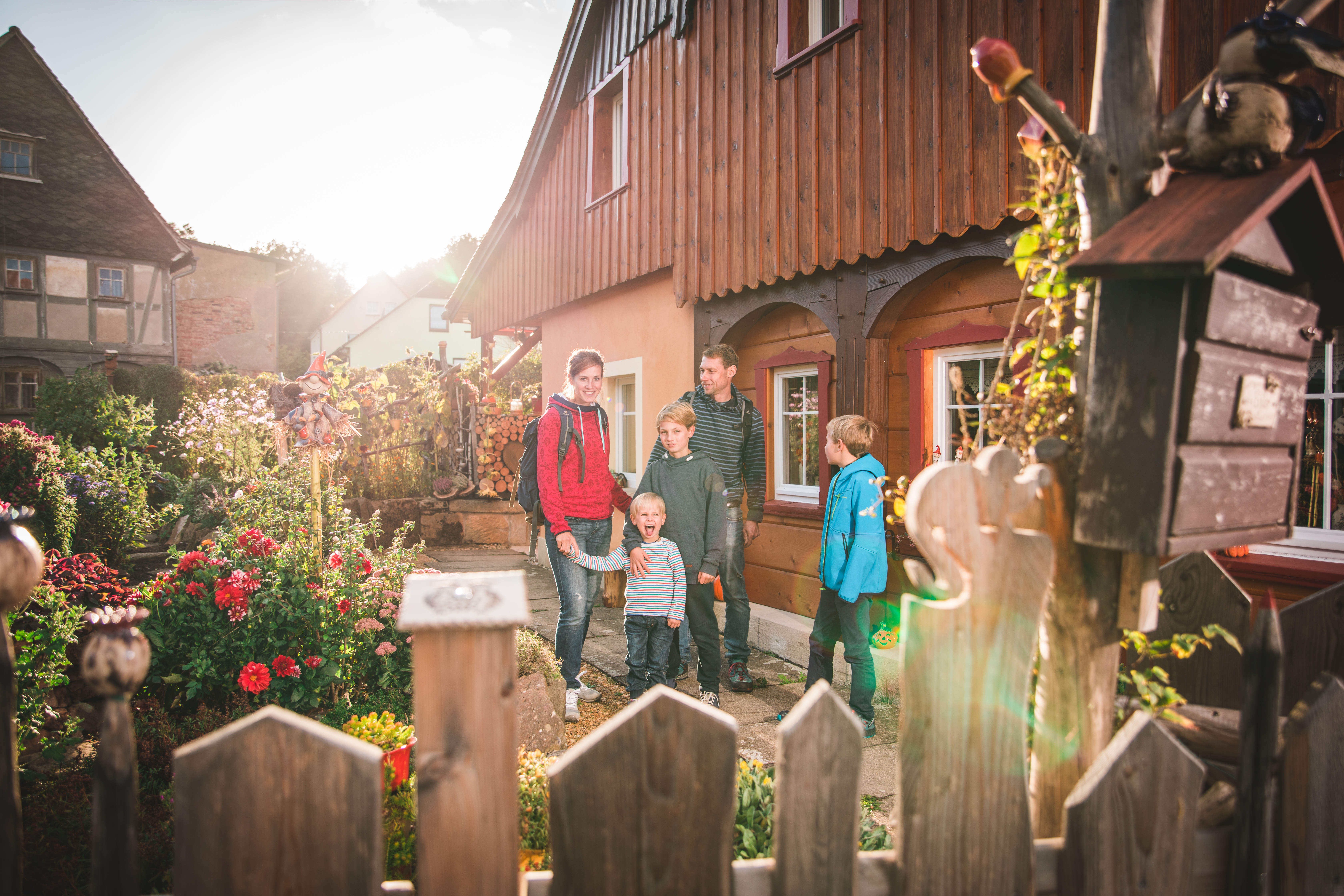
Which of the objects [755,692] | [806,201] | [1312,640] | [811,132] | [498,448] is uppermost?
[811,132]

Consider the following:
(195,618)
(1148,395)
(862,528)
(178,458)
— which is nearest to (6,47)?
(178,458)

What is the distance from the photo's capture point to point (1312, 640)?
1.74 metres

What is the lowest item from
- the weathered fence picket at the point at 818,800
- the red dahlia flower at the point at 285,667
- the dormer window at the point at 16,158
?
the red dahlia flower at the point at 285,667

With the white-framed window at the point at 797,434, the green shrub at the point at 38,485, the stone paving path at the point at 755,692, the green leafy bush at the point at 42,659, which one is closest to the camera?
the green leafy bush at the point at 42,659

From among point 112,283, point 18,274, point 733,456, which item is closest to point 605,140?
point 733,456

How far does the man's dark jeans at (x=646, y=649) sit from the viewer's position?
374 cm

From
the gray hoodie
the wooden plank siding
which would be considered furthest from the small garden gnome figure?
the wooden plank siding

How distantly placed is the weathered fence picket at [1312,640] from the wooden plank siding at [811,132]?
1.91 m

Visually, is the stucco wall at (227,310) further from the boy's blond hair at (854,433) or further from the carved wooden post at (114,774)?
the carved wooden post at (114,774)

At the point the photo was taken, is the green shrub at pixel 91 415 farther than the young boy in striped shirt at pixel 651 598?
Yes

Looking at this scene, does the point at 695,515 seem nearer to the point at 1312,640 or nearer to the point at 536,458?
the point at 536,458

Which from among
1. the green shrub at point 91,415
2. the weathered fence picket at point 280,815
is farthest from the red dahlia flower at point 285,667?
the green shrub at point 91,415

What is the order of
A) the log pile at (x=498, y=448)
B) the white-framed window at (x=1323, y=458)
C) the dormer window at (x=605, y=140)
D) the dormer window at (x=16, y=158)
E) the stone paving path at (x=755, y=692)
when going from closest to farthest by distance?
the white-framed window at (x=1323, y=458) → the stone paving path at (x=755, y=692) → the dormer window at (x=605, y=140) → the log pile at (x=498, y=448) → the dormer window at (x=16, y=158)

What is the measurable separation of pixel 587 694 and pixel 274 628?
1.66 m
